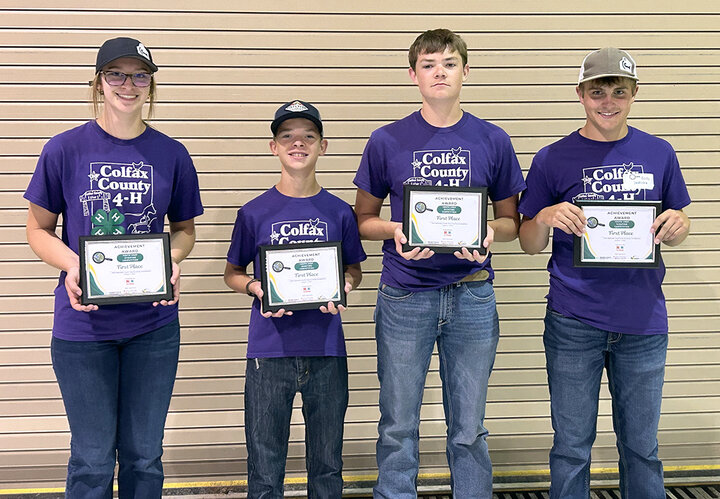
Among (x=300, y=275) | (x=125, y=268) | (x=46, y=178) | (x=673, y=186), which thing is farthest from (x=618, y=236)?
(x=46, y=178)

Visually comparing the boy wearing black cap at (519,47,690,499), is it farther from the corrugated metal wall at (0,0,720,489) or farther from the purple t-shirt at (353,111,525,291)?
the corrugated metal wall at (0,0,720,489)

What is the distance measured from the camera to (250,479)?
2.49 metres

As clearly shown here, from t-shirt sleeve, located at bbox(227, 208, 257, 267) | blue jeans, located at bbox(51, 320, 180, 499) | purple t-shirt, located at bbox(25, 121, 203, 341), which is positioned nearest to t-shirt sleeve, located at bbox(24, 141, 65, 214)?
purple t-shirt, located at bbox(25, 121, 203, 341)

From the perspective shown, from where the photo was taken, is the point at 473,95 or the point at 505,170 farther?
the point at 473,95

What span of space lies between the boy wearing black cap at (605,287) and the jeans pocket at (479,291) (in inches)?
13.6

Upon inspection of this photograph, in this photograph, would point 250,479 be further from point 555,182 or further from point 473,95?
point 473,95

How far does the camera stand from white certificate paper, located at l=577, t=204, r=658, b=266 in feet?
7.60

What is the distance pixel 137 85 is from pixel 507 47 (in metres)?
2.10

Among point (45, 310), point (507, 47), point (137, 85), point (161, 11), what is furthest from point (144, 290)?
point (507, 47)

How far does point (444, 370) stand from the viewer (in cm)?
249

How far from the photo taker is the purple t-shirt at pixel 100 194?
7.16ft

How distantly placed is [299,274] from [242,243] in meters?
0.36

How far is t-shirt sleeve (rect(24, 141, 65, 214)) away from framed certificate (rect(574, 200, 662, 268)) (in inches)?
82.5

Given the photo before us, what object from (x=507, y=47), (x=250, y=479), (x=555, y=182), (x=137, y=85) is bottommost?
(x=250, y=479)
